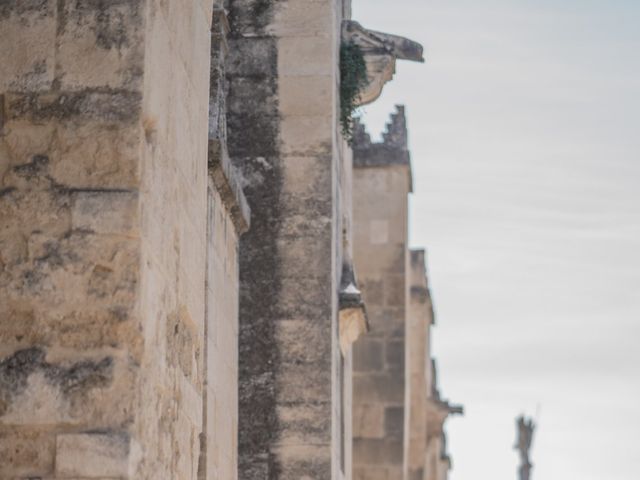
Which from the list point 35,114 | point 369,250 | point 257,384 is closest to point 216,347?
point 257,384

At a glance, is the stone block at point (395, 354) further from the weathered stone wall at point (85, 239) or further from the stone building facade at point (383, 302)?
the weathered stone wall at point (85, 239)

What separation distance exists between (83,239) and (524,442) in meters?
24.6

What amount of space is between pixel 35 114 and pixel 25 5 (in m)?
0.32

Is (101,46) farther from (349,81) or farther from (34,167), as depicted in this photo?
(349,81)

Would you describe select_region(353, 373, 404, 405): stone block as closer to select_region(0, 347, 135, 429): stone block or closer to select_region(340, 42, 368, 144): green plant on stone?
select_region(340, 42, 368, 144): green plant on stone

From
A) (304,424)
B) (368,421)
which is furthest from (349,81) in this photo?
(368,421)

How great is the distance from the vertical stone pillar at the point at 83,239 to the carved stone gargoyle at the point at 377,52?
26.6 feet

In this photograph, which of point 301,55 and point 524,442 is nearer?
point 301,55

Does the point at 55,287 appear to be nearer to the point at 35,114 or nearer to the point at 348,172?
the point at 35,114

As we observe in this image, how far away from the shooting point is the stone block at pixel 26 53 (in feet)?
17.8

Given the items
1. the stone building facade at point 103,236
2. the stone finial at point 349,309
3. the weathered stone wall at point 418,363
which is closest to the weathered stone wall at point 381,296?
the weathered stone wall at point 418,363

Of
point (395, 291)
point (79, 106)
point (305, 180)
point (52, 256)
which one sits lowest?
point (52, 256)

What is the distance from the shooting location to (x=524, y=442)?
29.4 metres

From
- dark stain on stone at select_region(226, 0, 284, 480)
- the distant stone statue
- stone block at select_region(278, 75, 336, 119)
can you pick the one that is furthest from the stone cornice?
the distant stone statue
